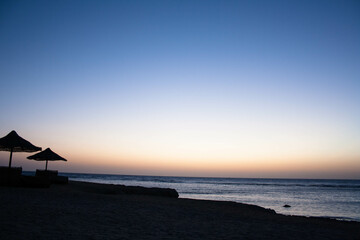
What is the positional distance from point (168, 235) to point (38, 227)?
9.42ft

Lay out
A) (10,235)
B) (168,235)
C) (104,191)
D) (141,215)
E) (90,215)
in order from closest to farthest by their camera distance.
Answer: (10,235) → (168,235) → (90,215) → (141,215) → (104,191)

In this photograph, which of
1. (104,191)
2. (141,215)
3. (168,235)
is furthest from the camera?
(104,191)

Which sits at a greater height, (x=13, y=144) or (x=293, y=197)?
(x=13, y=144)


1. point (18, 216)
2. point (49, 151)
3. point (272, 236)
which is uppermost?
point (49, 151)

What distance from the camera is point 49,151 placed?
19.8 m

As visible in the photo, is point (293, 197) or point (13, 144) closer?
point (13, 144)

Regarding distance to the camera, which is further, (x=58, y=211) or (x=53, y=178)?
(x=53, y=178)

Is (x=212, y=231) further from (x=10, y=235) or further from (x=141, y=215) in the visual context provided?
(x=10, y=235)

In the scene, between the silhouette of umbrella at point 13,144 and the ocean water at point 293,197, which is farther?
the ocean water at point 293,197

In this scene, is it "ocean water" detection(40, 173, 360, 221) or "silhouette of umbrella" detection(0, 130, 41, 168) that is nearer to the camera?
"silhouette of umbrella" detection(0, 130, 41, 168)

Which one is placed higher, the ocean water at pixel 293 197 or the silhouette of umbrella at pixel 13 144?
the silhouette of umbrella at pixel 13 144

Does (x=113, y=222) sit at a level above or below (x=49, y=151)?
below

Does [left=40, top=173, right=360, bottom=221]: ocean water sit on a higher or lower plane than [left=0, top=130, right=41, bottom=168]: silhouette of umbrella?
lower

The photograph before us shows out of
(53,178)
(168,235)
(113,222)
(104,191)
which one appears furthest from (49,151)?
(168,235)
